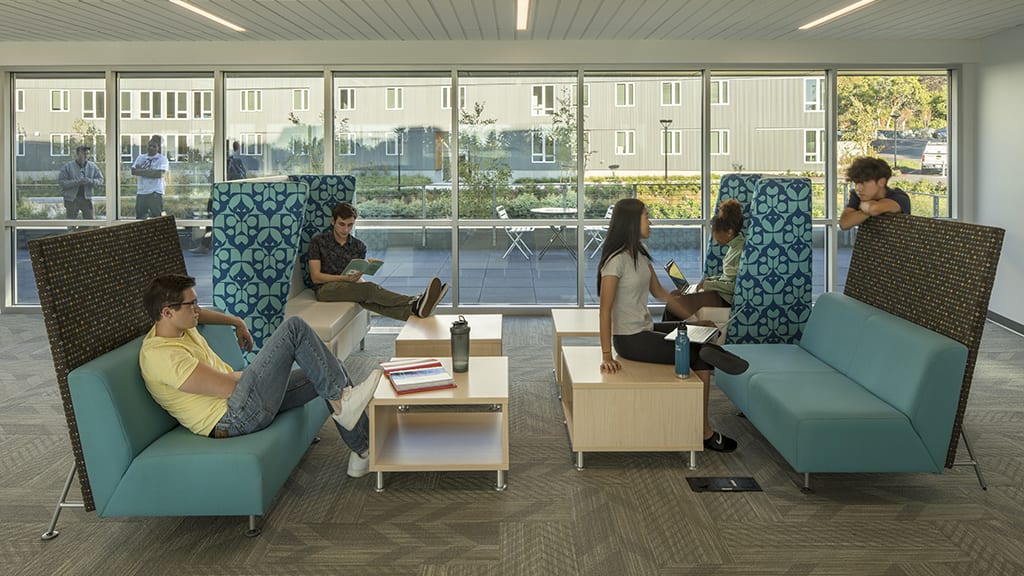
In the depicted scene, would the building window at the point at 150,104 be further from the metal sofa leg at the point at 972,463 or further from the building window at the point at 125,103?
the metal sofa leg at the point at 972,463

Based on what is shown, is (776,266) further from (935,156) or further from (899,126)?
(935,156)

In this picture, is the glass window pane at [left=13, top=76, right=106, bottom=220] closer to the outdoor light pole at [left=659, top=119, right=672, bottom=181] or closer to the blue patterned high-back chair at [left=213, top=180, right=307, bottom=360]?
the blue patterned high-back chair at [left=213, top=180, right=307, bottom=360]

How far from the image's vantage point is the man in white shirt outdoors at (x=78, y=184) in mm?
10523

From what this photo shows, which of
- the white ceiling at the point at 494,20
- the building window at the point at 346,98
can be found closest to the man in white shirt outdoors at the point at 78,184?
the white ceiling at the point at 494,20

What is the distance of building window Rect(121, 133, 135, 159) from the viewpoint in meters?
10.5

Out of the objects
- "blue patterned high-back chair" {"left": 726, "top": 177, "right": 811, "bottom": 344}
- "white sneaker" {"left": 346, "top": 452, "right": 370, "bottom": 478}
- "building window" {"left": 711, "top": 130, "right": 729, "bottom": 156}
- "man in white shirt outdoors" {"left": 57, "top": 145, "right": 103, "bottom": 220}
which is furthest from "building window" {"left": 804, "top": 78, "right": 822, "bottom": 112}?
"man in white shirt outdoors" {"left": 57, "top": 145, "right": 103, "bottom": 220}

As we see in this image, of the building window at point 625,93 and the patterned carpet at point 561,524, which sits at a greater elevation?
the building window at point 625,93

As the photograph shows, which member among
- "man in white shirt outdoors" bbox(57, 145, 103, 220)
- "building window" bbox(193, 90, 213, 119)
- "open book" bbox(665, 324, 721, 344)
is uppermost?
"building window" bbox(193, 90, 213, 119)

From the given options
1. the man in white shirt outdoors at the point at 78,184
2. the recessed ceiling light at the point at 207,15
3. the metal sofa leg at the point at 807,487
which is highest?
the recessed ceiling light at the point at 207,15

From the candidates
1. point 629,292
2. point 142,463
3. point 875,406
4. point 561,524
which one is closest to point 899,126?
point 629,292

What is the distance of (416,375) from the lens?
5105mm

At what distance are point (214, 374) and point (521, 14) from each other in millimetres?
4903

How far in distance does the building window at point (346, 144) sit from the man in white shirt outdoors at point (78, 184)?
106 inches

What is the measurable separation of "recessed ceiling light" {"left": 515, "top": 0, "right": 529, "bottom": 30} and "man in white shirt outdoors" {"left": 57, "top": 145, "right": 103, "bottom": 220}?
16.7 ft
